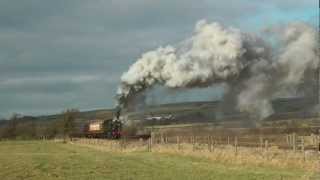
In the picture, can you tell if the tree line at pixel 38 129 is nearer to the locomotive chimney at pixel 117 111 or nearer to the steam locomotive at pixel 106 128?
the steam locomotive at pixel 106 128

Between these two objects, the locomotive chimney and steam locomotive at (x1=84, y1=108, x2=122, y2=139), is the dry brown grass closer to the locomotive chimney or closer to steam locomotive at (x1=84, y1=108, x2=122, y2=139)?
the locomotive chimney

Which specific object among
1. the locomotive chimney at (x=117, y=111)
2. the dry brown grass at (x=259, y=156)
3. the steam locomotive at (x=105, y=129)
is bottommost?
the dry brown grass at (x=259, y=156)

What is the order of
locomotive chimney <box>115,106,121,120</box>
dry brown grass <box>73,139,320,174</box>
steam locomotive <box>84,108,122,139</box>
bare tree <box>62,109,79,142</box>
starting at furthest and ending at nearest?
bare tree <box>62,109,79,142</box> < steam locomotive <box>84,108,122,139</box> < locomotive chimney <box>115,106,121,120</box> < dry brown grass <box>73,139,320,174</box>

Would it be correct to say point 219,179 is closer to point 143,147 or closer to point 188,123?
point 143,147

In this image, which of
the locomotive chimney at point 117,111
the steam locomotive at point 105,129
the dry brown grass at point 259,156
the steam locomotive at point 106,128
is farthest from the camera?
the steam locomotive at point 105,129

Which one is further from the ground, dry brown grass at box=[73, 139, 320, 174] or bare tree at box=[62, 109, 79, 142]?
bare tree at box=[62, 109, 79, 142]

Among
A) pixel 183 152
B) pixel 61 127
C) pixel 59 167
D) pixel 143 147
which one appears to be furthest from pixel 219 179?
pixel 61 127

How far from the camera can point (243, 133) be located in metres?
66.6

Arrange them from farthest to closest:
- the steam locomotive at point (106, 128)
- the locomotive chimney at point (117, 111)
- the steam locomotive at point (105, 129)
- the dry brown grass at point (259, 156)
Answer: the steam locomotive at point (105, 129) → the steam locomotive at point (106, 128) → the locomotive chimney at point (117, 111) → the dry brown grass at point (259, 156)

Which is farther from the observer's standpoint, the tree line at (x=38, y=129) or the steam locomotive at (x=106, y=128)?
the tree line at (x=38, y=129)

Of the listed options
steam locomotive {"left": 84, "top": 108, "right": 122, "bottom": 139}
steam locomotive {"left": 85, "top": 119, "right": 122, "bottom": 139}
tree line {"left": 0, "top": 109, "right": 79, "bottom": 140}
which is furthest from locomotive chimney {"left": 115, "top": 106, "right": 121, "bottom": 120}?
tree line {"left": 0, "top": 109, "right": 79, "bottom": 140}

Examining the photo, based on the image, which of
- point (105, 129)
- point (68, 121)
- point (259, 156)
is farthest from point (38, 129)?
point (259, 156)

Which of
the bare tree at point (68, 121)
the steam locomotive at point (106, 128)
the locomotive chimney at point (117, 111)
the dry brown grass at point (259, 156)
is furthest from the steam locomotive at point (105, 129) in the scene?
the bare tree at point (68, 121)

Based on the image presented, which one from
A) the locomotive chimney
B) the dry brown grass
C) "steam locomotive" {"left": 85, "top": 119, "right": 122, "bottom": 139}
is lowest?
the dry brown grass
